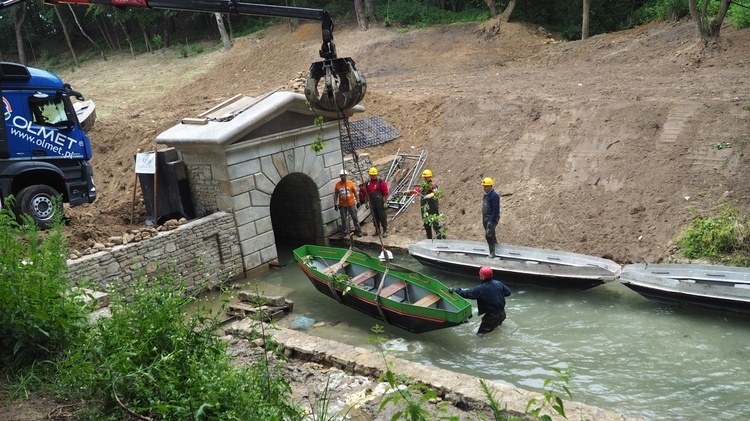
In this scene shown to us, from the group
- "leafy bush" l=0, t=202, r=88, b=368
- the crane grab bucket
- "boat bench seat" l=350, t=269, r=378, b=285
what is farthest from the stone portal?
"leafy bush" l=0, t=202, r=88, b=368

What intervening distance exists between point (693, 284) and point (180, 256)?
29.4ft

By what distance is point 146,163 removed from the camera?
13781mm

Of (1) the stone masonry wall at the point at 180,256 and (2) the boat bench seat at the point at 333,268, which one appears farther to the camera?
(2) the boat bench seat at the point at 333,268

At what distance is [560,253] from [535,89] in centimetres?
746

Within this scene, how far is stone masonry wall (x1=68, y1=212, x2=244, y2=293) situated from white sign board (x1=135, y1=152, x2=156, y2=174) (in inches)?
73.5

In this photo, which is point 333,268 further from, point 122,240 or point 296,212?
point 296,212

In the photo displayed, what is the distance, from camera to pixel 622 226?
41.1ft

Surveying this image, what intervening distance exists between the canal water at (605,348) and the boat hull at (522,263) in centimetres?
30

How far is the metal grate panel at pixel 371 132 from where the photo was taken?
17734mm

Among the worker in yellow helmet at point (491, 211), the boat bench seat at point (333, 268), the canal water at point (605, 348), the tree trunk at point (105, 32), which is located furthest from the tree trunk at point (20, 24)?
the worker in yellow helmet at point (491, 211)

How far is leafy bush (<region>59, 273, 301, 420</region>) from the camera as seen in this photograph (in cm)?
558

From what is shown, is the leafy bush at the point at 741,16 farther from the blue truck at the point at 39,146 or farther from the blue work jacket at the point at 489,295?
the blue work jacket at the point at 489,295

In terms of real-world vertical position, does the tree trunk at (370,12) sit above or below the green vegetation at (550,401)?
above

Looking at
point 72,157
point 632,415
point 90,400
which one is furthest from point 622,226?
point 72,157
